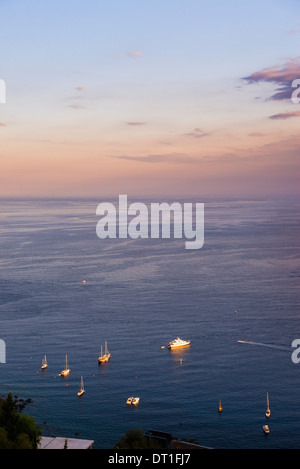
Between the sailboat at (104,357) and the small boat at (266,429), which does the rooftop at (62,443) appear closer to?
the small boat at (266,429)

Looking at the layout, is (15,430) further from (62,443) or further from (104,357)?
(104,357)

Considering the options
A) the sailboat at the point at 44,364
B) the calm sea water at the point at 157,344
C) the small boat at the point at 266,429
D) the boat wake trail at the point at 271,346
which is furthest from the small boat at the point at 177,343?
the small boat at the point at 266,429

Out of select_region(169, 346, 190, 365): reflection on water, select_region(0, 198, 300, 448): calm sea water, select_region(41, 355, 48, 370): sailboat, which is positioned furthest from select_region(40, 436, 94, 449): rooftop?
select_region(169, 346, 190, 365): reflection on water

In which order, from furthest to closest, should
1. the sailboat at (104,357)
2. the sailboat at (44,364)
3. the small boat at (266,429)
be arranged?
the sailboat at (104,357), the sailboat at (44,364), the small boat at (266,429)

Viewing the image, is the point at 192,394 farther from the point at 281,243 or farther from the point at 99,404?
the point at 281,243

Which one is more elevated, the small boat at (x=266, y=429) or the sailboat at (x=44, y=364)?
the sailboat at (x=44, y=364)

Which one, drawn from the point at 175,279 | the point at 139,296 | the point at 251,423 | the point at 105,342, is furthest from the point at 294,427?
the point at 175,279

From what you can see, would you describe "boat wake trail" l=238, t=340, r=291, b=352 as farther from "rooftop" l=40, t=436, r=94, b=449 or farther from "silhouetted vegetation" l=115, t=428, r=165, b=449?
"silhouetted vegetation" l=115, t=428, r=165, b=449

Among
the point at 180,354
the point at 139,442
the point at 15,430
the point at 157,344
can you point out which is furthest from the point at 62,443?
the point at 157,344
